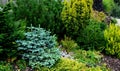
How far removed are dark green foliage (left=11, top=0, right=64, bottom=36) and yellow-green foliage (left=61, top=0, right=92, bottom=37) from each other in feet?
0.73

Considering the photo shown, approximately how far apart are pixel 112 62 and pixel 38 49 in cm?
241

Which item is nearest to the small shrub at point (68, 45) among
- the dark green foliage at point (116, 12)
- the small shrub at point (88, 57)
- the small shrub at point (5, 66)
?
the small shrub at point (88, 57)

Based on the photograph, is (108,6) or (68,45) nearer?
(68,45)

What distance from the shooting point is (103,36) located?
9.31 metres

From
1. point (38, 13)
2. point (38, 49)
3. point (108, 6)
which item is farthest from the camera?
point (108, 6)

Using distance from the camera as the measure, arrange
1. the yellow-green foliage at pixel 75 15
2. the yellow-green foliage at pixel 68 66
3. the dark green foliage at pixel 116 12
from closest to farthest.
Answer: the yellow-green foliage at pixel 68 66, the yellow-green foliage at pixel 75 15, the dark green foliage at pixel 116 12

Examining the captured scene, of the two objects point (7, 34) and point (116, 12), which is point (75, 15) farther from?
point (116, 12)

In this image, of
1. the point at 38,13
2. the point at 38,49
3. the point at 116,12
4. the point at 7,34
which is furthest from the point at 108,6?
the point at 7,34

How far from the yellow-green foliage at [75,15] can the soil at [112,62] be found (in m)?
1.02

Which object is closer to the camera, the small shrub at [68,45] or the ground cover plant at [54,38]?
the ground cover plant at [54,38]

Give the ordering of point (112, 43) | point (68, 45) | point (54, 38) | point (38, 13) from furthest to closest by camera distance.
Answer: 1. point (112, 43)
2. point (38, 13)
3. point (68, 45)
4. point (54, 38)

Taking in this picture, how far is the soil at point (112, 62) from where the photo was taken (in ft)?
28.2

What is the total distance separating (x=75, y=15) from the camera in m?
9.02

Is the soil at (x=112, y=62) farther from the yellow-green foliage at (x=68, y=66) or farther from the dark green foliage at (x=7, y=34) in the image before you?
the dark green foliage at (x=7, y=34)
